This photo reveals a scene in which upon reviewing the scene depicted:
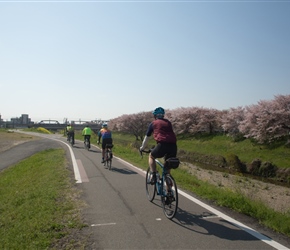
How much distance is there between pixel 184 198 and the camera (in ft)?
22.4

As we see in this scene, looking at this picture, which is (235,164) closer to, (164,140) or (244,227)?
(164,140)

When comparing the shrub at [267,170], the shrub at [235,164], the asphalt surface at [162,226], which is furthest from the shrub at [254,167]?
the asphalt surface at [162,226]

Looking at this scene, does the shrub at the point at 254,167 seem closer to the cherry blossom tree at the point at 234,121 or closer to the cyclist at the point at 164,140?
the cherry blossom tree at the point at 234,121

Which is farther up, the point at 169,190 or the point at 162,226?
the point at 169,190

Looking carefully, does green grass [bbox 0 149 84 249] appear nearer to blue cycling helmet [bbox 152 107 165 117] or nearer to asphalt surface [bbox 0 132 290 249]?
asphalt surface [bbox 0 132 290 249]

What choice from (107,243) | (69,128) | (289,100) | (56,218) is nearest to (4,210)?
(56,218)

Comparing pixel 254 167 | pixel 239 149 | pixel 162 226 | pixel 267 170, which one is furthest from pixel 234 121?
pixel 162 226

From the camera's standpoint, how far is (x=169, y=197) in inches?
215

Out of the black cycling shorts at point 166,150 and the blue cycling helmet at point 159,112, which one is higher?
the blue cycling helmet at point 159,112

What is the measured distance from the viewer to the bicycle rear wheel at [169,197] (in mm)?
5289

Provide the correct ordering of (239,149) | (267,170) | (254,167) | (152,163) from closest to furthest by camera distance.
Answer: (152,163) < (267,170) < (254,167) < (239,149)

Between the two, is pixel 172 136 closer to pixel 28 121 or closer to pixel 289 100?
pixel 289 100

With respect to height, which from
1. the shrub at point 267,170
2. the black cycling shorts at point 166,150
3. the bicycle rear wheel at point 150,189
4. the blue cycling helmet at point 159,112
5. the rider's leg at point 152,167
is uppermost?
the blue cycling helmet at point 159,112

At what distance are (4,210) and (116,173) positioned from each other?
4279 millimetres
